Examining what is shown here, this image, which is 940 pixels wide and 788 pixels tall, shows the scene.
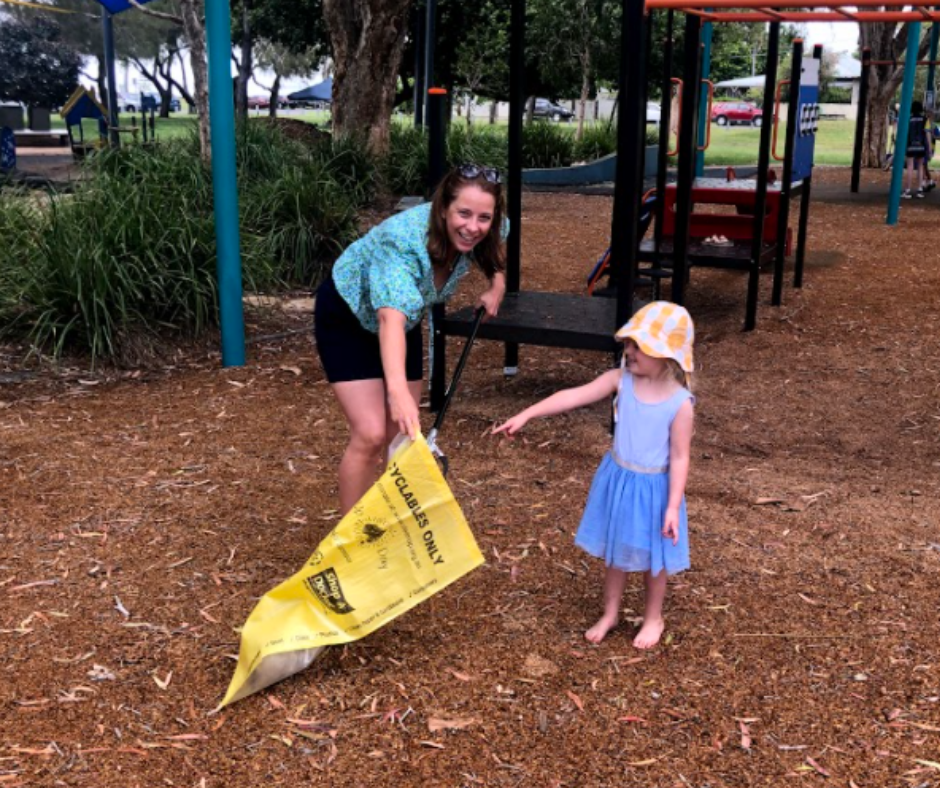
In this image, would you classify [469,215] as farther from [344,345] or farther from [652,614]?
A: [652,614]

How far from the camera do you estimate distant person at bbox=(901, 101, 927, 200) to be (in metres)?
14.7

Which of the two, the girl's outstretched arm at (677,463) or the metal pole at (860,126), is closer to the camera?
the girl's outstretched arm at (677,463)

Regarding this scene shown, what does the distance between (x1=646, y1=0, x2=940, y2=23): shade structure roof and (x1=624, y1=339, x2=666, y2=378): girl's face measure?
255 cm

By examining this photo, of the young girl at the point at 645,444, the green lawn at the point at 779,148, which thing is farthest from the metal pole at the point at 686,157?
the green lawn at the point at 779,148

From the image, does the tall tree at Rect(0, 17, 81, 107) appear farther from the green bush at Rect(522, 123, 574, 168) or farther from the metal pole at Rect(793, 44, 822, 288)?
the metal pole at Rect(793, 44, 822, 288)

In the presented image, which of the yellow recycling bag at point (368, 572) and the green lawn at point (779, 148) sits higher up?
the green lawn at point (779, 148)

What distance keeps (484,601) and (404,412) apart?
857 mm

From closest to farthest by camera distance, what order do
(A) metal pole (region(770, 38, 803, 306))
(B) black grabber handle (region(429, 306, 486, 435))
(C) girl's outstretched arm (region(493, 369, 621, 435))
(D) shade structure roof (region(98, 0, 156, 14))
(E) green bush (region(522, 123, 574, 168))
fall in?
1. (C) girl's outstretched arm (region(493, 369, 621, 435))
2. (B) black grabber handle (region(429, 306, 486, 435))
3. (A) metal pole (region(770, 38, 803, 306))
4. (D) shade structure roof (region(98, 0, 156, 14))
5. (E) green bush (region(522, 123, 574, 168))

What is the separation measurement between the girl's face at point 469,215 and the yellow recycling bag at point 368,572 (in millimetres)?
689

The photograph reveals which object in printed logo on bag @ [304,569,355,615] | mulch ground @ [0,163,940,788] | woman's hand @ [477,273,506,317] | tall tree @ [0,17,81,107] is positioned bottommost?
mulch ground @ [0,163,940,788]

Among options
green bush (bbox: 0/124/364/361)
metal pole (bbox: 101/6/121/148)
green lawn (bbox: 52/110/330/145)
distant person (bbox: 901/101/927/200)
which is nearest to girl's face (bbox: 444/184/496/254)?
green bush (bbox: 0/124/364/361)

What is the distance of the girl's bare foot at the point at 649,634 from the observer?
3102mm

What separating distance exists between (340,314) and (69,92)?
32387 mm

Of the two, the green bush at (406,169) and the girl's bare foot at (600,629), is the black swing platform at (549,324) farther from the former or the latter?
the green bush at (406,169)
